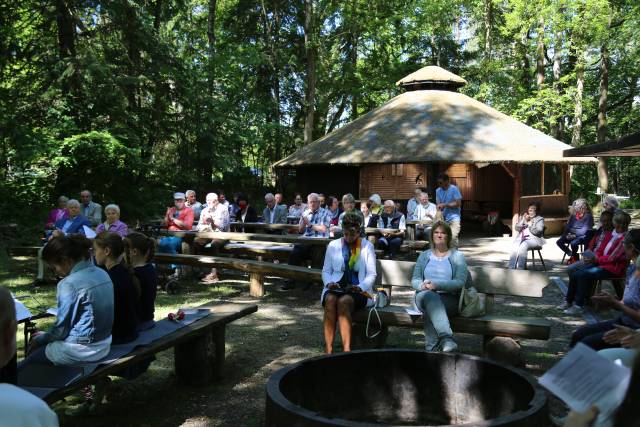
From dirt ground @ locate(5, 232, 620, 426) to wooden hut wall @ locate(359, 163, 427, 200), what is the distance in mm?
10535

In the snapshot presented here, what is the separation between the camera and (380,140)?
65.8ft

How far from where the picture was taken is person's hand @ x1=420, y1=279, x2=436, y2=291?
555 centimetres

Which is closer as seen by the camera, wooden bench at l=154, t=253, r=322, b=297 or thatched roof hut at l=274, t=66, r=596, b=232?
wooden bench at l=154, t=253, r=322, b=297

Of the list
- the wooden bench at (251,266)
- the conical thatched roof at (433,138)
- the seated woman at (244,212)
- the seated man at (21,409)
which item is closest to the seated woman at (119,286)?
the seated man at (21,409)

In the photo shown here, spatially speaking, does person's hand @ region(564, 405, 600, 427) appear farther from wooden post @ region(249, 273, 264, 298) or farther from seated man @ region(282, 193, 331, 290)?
seated man @ region(282, 193, 331, 290)

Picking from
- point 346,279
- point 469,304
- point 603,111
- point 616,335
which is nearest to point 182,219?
point 346,279

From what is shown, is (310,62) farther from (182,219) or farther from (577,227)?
(577,227)

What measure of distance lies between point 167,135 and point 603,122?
20.5 m

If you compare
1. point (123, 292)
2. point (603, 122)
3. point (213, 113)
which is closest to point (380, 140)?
point (213, 113)

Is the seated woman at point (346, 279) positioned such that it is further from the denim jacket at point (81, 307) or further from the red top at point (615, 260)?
the red top at point (615, 260)

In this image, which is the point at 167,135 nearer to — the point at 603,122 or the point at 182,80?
the point at 182,80

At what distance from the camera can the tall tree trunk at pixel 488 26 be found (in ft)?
100.0

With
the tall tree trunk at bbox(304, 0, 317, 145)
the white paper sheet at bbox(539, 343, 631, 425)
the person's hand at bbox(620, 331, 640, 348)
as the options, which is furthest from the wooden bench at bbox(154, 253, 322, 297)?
the tall tree trunk at bbox(304, 0, 317, 145)

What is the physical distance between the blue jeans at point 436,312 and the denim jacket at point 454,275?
9 centimetres
